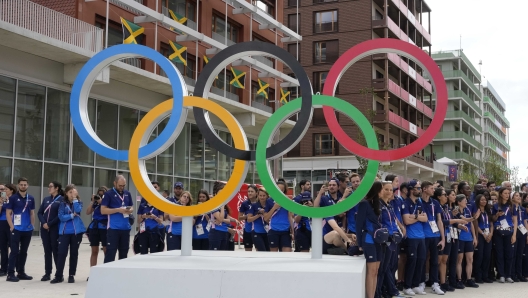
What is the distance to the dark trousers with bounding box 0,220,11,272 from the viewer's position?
39.0 ft

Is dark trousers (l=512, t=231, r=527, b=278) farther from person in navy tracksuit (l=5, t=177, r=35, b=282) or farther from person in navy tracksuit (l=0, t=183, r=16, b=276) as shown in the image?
person in navy tracksuit (l=0, t=183, r=16, b=276)

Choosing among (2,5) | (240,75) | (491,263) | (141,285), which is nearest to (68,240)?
(141,285)

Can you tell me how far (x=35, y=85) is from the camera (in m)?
20.5

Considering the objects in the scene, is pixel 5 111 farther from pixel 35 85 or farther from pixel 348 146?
pixel 348 146

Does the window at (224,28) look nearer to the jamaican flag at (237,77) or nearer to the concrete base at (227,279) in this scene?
the jamaican flag at (237,77)

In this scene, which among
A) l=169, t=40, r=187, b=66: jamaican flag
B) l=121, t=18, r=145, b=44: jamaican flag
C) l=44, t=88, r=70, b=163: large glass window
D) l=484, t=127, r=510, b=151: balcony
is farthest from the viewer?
l=484, t=127, r=510, b=151: balcony

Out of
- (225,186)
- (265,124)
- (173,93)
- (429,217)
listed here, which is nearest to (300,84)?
(265,124)

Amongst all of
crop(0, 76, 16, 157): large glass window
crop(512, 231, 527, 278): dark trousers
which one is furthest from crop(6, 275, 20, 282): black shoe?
crop(512, 231, 527, 278): dark trousers

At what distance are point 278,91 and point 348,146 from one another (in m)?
27.5

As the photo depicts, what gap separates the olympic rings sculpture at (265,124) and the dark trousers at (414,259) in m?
2.43

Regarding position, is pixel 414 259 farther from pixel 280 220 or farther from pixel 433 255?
pixel 280 220

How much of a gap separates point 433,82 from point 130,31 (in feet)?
54.3

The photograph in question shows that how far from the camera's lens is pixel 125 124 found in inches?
972

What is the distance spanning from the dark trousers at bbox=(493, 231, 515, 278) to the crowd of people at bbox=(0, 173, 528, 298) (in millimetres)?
21
